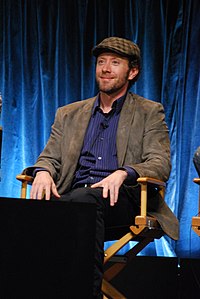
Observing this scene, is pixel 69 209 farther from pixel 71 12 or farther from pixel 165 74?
pixel 71 12

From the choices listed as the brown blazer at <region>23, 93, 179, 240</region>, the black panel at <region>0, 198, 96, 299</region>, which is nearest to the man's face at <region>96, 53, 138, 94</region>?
the brown blazer at <region>23, 93, 179, 240</region>

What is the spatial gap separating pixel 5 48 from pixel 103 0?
0.79m

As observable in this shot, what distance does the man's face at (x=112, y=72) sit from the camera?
3365mm

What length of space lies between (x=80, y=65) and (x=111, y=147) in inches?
59.0

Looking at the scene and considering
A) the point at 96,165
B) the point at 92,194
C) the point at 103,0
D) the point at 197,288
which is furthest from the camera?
the point at 103,0

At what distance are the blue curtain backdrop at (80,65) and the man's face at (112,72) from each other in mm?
1086

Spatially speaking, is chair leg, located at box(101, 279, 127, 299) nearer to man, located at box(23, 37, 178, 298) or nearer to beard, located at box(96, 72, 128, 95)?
man, located at box(23, 37, 178, 298)

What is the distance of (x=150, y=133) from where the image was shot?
3254 mm

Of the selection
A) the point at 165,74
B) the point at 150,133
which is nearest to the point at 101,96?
the point at 150,133

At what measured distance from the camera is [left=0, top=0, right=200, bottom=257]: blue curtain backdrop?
4406mm

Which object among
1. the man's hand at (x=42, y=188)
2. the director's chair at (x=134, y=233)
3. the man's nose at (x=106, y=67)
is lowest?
the director's chair at (x=134, y=233)

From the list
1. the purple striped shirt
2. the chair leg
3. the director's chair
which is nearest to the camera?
the director's chair

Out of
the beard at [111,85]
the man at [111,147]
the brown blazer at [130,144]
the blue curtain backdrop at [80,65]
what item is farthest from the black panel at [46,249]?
the blue curtain backdrop at [80,65]

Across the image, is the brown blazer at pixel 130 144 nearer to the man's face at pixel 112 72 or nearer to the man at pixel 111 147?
the man at pixel 111 147
